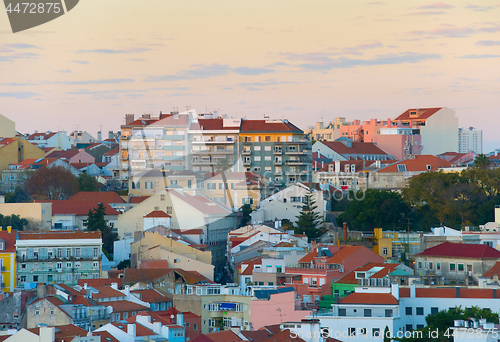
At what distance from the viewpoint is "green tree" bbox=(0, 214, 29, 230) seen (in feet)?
187

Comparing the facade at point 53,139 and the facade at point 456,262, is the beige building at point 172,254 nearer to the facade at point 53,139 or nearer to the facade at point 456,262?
the facade at point 456,262

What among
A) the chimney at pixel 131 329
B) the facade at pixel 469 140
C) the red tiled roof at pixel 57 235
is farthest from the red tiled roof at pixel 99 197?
the facade at pixel 469 140

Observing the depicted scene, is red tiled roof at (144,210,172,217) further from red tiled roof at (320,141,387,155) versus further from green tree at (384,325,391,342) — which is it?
red tiled roof at (320,141,387,155)

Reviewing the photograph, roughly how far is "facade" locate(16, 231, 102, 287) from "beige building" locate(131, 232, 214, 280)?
2.20 metres

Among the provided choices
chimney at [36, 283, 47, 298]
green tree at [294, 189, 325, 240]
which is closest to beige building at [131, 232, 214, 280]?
green tree at [294, 189, 325, 240]

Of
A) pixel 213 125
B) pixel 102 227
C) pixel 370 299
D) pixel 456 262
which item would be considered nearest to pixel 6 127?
pixel 213 125

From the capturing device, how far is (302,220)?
56.9 meters

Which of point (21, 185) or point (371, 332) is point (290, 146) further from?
point (371, 332)

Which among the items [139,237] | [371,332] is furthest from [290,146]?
[371,332]

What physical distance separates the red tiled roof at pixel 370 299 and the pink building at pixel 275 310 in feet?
5.32

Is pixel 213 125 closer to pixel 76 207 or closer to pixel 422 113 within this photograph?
pixel 76 207

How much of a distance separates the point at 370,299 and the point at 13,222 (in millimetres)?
26521

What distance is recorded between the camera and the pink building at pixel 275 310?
38.1 m

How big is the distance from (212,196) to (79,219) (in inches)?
385
